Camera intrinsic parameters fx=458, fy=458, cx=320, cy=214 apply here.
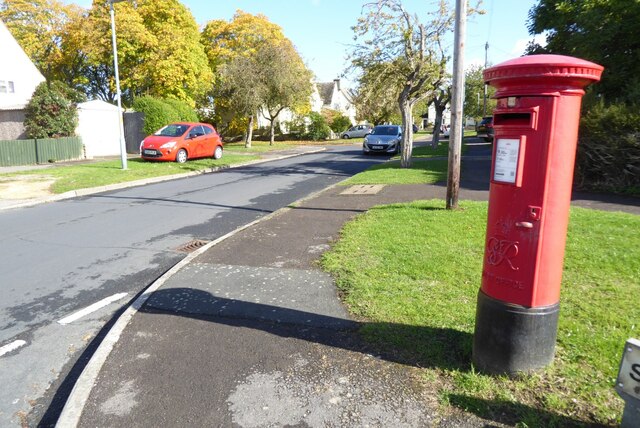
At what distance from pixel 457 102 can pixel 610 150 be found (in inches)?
207

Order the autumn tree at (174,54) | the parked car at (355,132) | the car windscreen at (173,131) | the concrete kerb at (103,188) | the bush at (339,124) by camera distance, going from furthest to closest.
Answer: the bush at (339,124)
the parked car at (355,132)
the autumn tree at (174,54)
the car windscreen at (173,131)
the concrete kerb at (103,188)

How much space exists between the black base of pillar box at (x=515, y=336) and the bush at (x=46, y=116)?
22.8 m

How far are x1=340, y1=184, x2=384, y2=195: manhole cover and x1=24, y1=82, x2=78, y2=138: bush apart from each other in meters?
16.1

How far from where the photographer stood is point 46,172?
16688mm

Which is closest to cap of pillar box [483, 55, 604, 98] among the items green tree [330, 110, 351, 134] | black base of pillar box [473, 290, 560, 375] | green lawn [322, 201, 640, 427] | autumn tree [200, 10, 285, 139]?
black base of pillar box [473, 290, 560, 375]

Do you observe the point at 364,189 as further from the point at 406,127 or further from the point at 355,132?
the point at 355,132

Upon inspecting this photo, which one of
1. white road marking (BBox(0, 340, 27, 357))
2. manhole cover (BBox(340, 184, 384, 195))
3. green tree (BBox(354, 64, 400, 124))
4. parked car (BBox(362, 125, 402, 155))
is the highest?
green tree (BBox(354, 64, 400, 124))

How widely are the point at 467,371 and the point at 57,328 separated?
3835mm

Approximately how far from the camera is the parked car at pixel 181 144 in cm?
1981

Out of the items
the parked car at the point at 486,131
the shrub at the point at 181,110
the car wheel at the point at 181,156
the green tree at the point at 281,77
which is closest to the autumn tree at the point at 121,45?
the shrub at the point at 181,110

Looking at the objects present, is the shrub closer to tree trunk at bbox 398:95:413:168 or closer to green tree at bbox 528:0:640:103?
tree trunk at bbox 398:95:413:168

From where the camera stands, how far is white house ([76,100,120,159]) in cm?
2350

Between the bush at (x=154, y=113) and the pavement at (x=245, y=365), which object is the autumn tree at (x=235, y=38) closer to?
the bush at (x=154, y=113)

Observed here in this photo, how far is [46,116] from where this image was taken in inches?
829
